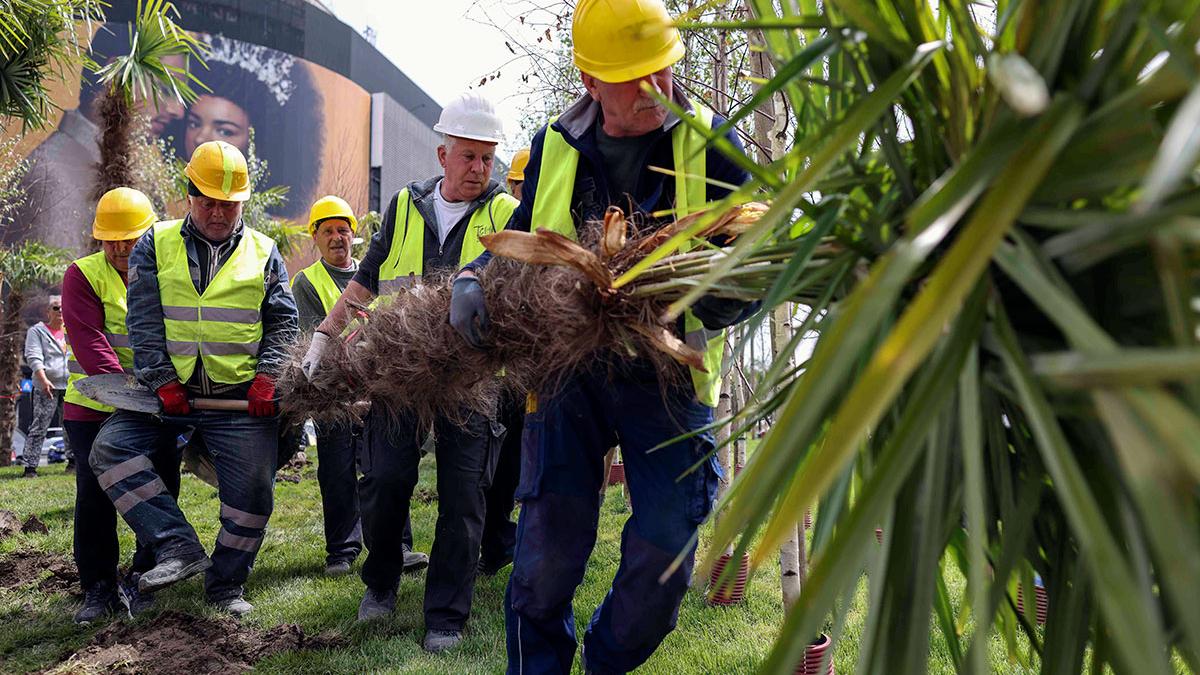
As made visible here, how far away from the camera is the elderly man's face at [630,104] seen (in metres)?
2.60

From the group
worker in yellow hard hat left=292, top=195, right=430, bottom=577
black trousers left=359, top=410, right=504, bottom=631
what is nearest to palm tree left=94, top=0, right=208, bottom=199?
worker in yellow hard hat left=292, top=195, right=430, bottom=577

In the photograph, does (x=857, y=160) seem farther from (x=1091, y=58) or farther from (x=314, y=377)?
(x=314, y=377)

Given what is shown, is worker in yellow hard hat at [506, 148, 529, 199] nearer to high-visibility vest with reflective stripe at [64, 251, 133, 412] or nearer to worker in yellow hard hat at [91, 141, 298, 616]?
worker in yellow hard hat at [91, 141, 298, 616]

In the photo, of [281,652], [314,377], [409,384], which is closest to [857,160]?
[409,384]

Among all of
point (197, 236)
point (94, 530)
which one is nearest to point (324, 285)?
point (197, 236)

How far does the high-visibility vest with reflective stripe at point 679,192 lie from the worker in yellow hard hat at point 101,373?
107 inches

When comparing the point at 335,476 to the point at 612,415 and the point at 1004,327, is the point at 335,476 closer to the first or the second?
the point at 612,415

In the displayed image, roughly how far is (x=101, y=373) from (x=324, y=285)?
1.59 meters

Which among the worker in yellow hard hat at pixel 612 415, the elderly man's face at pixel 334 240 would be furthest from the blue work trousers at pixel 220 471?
the worker in yellow hard hat at pixel 612 415

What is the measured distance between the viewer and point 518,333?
8.45ft

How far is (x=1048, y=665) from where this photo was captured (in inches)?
45.2

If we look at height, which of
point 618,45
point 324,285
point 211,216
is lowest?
point 324,285

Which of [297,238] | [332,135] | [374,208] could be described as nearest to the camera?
[297,238]

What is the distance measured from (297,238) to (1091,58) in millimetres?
17046
